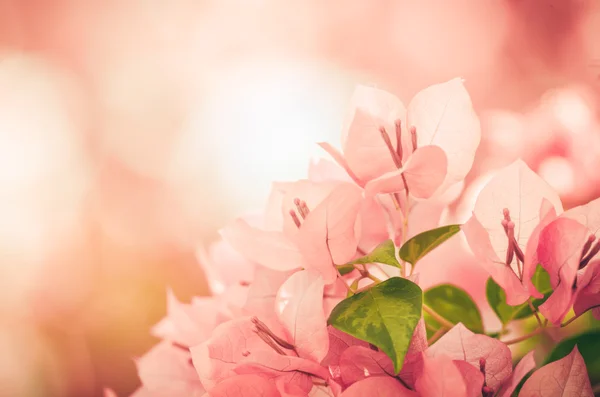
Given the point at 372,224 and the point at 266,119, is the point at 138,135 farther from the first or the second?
the point at 372,224

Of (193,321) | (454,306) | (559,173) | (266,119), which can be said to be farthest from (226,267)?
(266,119)

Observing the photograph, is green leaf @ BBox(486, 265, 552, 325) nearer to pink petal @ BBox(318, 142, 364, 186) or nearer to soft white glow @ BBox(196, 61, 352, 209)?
pink petal @ BBox(318, 142, 364, 186)

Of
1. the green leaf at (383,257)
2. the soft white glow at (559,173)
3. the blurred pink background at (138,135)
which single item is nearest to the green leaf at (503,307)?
the green leaf at (383,257)

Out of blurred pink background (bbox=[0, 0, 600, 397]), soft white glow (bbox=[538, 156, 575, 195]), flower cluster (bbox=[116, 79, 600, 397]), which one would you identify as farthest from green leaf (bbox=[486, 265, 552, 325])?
blurred pink background (bbox=[0, 0, 600, 397])

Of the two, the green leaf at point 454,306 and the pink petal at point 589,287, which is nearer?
the pink petal at point 589,287

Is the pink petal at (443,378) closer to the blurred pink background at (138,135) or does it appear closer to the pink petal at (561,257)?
the pink petal at (561,257)
